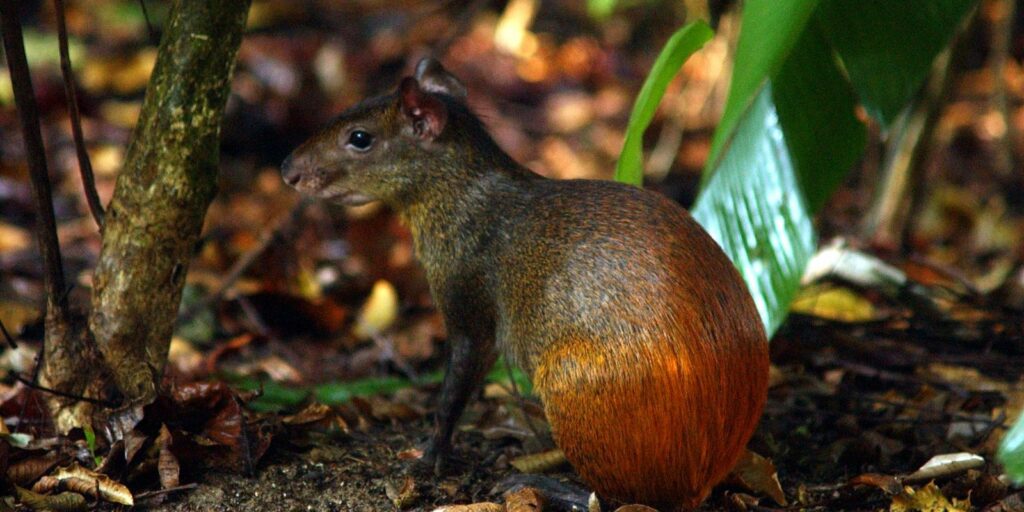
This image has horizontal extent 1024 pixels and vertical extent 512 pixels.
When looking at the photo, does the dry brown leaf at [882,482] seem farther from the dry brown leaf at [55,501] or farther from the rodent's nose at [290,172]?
the dry brown leaf at [55,501]

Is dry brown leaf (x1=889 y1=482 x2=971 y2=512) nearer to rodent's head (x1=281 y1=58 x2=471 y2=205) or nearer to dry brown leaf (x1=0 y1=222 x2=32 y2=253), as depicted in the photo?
rodent's head (x1=281 y1=58 x2=471 y2=205)

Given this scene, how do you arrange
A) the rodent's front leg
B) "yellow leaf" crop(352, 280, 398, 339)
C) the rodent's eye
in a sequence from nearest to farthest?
the rodent's front leg < the rodent's eye < "yellow leaf" crop(352, 280, 398, 339)

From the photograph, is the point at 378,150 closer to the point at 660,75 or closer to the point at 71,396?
the point at 660,75

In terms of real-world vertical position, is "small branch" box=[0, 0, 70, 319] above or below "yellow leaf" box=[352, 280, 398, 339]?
above

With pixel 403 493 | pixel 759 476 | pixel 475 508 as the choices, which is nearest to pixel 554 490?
pixel 475 508

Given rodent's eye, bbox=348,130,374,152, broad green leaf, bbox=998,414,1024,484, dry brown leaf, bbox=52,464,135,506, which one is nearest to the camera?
broad green leaf, bbox=998,414,1024,484

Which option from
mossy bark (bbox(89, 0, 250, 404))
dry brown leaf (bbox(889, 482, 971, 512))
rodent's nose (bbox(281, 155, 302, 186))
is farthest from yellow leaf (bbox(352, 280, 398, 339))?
dry brown leaf (bbox(889, 482, 971, 512))
